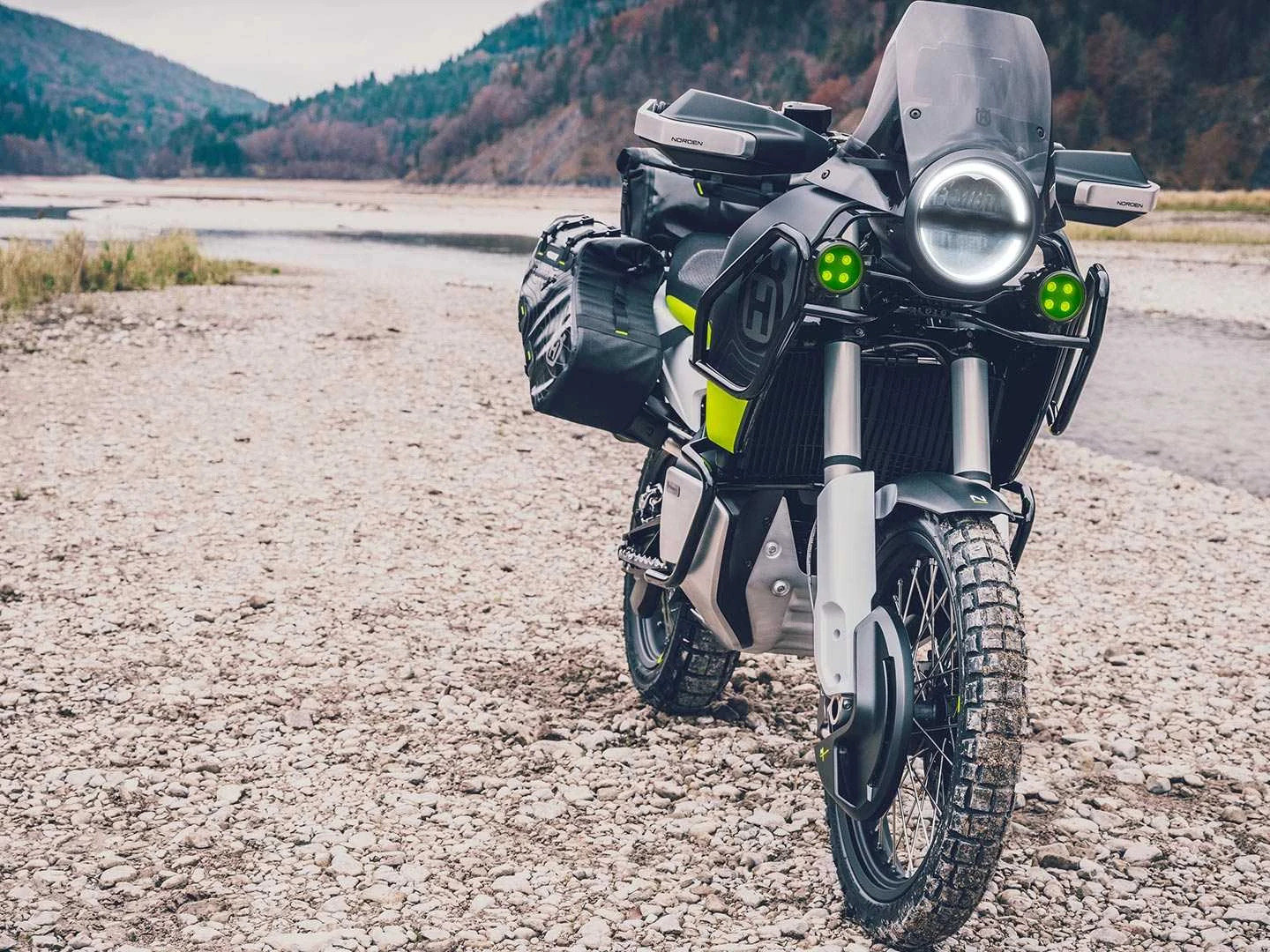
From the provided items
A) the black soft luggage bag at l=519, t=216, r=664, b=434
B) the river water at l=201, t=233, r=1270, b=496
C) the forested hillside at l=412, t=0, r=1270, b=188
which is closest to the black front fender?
the black soft luggage bag at l=519, t=216, r=664, b=434

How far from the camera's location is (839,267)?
9.06 feet

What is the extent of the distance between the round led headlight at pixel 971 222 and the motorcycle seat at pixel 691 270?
106cm

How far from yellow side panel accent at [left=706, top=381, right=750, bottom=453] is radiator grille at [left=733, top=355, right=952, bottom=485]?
1.9 inches

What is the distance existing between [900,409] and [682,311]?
0.91m

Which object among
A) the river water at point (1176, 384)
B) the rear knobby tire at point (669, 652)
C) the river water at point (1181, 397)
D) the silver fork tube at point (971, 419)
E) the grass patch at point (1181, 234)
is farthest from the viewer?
the grass patch at point (1181, 234)

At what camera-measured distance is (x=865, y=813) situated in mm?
2889

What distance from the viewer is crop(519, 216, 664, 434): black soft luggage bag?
3834 millimetres

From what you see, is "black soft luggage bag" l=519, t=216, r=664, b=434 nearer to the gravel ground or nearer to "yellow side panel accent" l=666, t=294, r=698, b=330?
"yellow side panel accent" l=666, t=294, r=698, b=330

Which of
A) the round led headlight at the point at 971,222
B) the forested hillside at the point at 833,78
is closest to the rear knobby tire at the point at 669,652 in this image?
the round led headlight at the point at 971,222

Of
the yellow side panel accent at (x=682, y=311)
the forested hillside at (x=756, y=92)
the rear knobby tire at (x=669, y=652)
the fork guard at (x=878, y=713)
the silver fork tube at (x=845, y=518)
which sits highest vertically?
the forested hillside at (x=756, y=92)

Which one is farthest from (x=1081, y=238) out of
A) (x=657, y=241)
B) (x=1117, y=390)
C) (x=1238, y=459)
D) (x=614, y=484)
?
(x=657, y=241)

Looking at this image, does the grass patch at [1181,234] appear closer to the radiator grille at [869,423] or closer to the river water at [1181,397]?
→ the river water at [1181,397]

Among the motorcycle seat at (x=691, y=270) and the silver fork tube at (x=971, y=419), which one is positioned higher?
the motorcycle seat at (x=691, y=270)

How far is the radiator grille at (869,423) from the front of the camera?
313 cm
